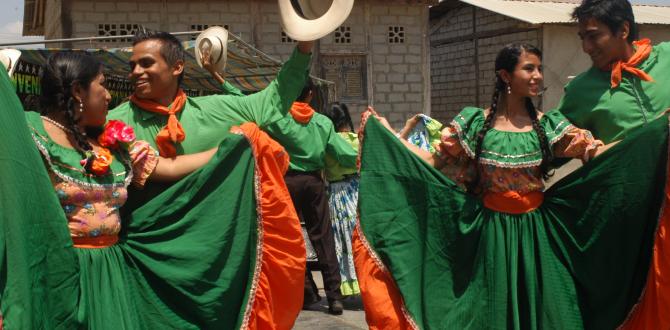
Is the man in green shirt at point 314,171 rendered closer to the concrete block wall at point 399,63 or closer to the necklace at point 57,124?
the necklace at point 57,124

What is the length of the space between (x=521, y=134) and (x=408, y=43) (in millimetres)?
10674

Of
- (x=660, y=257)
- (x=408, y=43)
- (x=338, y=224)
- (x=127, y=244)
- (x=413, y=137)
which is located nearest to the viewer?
(x=127, y=244)

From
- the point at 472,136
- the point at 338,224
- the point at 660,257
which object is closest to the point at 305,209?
the point at 338,224

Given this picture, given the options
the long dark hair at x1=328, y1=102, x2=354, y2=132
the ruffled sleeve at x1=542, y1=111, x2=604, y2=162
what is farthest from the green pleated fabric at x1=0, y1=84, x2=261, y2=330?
the long dark hair at x1=328, y1=102, x2=354, y2=132

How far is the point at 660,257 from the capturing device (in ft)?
14.0

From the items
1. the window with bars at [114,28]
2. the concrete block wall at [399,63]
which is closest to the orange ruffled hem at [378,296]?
the window with bars at [114,28]

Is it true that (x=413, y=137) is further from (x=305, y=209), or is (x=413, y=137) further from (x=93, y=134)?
(x=93, y=134)

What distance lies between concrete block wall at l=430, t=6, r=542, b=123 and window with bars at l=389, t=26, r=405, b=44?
214 cm

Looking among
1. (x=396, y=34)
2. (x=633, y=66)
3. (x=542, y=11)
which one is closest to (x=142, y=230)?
(x=633, y=66)

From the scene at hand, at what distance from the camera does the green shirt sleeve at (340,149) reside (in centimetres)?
731

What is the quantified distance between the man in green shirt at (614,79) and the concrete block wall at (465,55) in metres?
11.2

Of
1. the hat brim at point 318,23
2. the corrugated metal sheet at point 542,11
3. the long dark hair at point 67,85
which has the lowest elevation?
the long dark hair at point 67,85

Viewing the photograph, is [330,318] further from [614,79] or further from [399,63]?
[399,63]

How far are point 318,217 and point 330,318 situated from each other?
0.79 metres
